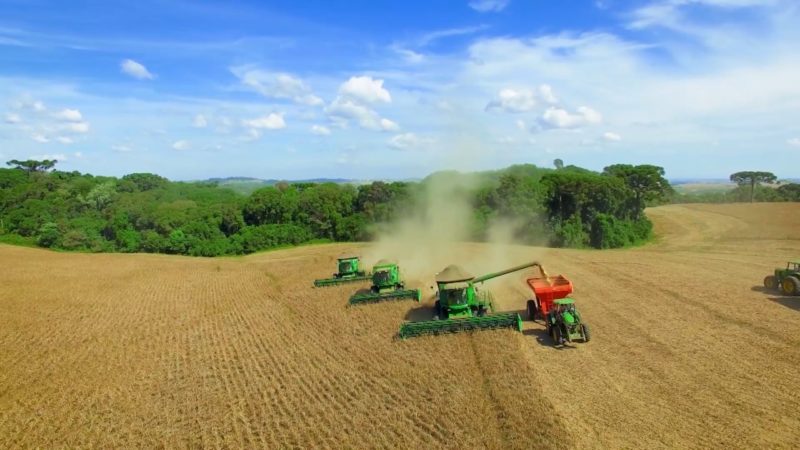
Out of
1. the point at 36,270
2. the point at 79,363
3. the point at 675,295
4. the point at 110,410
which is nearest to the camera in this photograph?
the point at 110,410

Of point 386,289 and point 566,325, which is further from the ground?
point 566,325

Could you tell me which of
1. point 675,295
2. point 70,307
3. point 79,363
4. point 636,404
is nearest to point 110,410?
point 79,363

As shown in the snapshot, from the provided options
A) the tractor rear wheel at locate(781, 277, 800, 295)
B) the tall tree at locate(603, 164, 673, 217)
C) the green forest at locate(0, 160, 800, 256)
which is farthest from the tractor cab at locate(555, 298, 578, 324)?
the tall tree at locate(603, 164, 673, 217)

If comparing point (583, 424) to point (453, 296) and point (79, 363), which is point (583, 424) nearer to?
point (453, 296)

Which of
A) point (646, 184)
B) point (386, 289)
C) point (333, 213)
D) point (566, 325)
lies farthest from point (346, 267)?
point (646, 184)

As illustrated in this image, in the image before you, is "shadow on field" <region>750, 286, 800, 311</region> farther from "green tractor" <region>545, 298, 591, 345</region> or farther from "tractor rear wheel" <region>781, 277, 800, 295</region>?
"green tractor" <region>545, 298, 591, 345</region>

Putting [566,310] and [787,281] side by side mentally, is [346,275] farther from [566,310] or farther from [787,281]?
[787,281]
